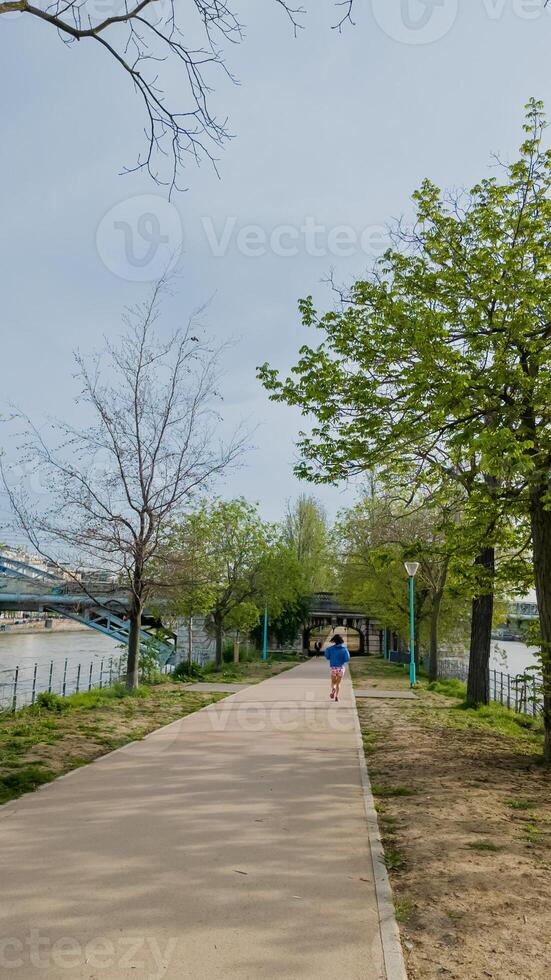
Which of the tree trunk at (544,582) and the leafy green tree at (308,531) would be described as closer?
the tree trunk at (544,582)

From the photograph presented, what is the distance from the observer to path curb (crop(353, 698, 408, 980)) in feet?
11.8

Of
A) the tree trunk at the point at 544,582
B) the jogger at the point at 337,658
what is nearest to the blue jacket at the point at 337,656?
the jogger at the point at 337,658

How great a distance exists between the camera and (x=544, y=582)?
1008 cm

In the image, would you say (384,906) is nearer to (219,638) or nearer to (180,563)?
(180,563)

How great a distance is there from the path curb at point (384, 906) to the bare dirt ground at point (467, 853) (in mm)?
64

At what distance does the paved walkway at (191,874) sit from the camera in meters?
3.62

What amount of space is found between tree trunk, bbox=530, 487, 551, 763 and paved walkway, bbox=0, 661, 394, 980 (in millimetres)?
2985

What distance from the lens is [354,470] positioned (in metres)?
10.7

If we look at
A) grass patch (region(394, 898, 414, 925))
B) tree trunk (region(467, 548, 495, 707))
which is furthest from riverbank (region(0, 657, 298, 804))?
tree trunk (region(467, 548, 495, 707))

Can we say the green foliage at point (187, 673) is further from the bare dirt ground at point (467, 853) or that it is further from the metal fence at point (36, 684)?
the bare dirt ground at point (467, 853)

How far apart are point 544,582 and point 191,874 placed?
693 centimetres

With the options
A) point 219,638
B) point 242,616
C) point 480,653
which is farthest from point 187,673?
point 480,653

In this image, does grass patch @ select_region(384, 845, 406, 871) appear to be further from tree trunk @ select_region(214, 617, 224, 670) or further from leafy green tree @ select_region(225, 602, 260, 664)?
leafy green tree @ select_region(225, 602, 260, 664)

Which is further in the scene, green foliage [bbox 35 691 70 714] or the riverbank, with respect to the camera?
green foliage [bbox 35 691 70 714]
